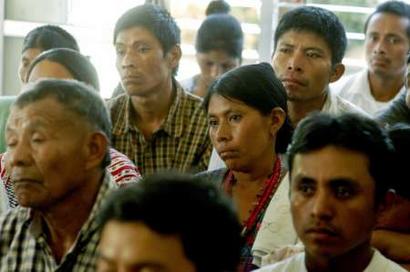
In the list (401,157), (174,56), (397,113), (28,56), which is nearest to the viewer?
(401,157)

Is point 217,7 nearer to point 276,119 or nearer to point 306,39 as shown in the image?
point 306,39

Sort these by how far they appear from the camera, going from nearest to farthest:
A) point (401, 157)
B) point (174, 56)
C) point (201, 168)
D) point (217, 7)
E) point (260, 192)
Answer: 1. point (401, 157)
2. point (260, 192)
3. point (201, 168)
4. point (174, 56)
5. point (217, 7)

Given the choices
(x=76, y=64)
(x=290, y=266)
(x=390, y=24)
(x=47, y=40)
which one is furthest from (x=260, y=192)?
(x=390, y=24)

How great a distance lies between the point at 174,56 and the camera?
10.0 ft

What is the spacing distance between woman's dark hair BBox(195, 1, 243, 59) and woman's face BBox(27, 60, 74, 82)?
1181 millimetres

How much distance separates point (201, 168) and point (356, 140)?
1.14 meters

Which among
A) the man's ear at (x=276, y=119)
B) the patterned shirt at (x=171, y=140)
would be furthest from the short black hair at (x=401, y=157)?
the patterned shirt at (x=171, y=140)

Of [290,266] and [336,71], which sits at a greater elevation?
[336,71]

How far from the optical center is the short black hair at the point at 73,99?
1783 mm

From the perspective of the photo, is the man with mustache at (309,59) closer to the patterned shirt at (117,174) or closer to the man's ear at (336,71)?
the man's ear at (336,71)

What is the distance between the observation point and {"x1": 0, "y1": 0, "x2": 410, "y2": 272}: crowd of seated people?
1265mm

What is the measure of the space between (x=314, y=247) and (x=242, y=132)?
0.67 meters

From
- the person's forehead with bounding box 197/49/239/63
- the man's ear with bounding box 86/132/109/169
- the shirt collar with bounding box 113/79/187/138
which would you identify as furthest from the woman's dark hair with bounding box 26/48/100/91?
the person's forehead with bounding box 197/49/239/63

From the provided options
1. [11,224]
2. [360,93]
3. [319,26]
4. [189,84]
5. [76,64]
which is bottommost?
[189,84]
